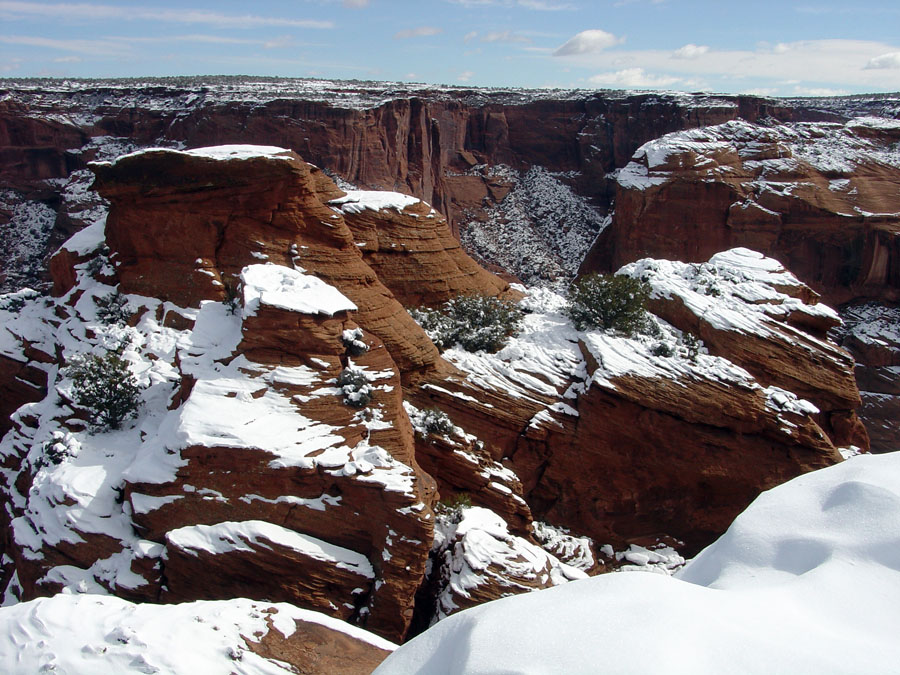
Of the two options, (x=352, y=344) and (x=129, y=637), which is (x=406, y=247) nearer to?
(x=352, y=344)

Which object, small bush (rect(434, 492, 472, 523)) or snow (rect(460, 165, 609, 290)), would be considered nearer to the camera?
small bush (rect(434, 492, 472, 523))

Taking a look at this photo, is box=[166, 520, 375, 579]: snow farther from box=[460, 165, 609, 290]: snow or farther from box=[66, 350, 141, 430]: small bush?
box=[460, 165, 609, 290]: snow

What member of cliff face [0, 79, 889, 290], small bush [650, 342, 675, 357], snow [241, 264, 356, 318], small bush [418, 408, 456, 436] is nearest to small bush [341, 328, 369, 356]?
snow [241, 264, 356, 318]

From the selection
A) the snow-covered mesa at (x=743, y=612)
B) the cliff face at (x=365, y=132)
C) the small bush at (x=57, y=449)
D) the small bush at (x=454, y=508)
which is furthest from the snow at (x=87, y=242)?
the cliff face at (x=365, y=132)

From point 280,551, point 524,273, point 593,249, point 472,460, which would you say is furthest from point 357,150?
point 280,551

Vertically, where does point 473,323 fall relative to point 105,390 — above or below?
above

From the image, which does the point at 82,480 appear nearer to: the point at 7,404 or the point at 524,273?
the point at 7,404

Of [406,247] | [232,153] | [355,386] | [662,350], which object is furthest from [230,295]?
[662,350]
